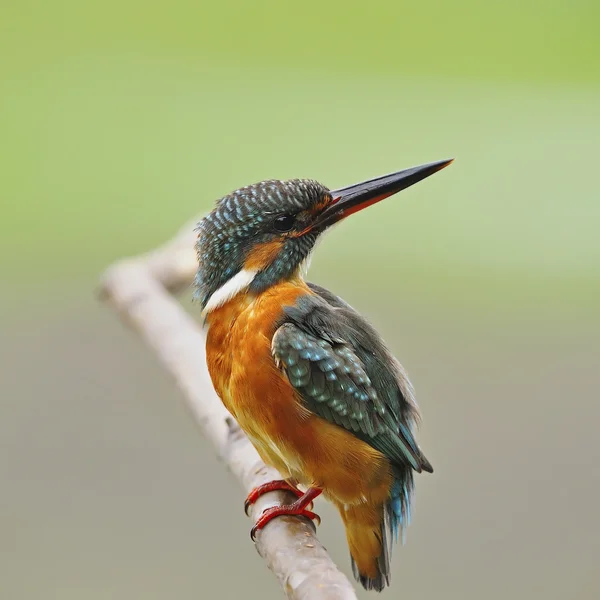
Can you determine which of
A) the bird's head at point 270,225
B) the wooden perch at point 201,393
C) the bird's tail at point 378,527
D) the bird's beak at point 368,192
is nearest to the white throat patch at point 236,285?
the bird's head at point 270,225

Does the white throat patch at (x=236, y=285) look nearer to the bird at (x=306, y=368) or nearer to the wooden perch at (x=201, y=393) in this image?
the bird at (x=306, y=368)

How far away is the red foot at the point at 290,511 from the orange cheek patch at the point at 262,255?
0.33 metres

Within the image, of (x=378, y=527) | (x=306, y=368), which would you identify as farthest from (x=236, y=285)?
(x=378, y=527)

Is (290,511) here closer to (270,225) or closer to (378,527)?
(378,527)

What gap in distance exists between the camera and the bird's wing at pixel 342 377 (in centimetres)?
114

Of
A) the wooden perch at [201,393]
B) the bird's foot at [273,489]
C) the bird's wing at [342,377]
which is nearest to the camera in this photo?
the wooden perch at [201,393]

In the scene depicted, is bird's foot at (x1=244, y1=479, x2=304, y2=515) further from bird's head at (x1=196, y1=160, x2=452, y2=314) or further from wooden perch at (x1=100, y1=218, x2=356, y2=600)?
bird's head at (x1=196, y1=160, x2=452, y2=314)

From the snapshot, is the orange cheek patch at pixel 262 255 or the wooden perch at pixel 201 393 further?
the orange cheek patch at pixel 262 255

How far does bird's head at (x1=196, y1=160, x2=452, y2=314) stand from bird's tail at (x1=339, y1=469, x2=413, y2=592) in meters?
0.35

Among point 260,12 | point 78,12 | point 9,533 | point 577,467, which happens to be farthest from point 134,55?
point 577,467

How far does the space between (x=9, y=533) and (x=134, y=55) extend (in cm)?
329

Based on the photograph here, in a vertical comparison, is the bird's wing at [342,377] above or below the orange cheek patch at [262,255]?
below

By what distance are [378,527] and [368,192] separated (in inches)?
19.1

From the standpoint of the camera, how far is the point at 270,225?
1.21 m
